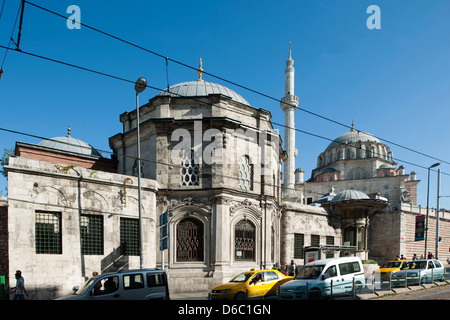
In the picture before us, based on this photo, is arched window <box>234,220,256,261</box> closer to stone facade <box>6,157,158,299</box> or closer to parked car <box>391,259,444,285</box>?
stone facade <box>6,157,158,299</box>

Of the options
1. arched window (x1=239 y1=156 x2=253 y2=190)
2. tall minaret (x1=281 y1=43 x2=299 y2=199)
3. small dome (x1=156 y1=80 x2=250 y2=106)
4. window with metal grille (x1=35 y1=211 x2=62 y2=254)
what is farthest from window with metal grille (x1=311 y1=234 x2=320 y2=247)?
window with metal grille (x1=35 y1=211 x2=62 y2=254)

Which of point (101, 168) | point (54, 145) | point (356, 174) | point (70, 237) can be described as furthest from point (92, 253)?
point (356, 174)

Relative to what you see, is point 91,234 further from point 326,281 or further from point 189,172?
point 326,281

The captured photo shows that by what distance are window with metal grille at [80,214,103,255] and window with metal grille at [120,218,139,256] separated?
1112 mm

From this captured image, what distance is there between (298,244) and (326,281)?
1600 centimetres

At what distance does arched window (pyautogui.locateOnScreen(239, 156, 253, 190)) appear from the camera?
76.7 feet

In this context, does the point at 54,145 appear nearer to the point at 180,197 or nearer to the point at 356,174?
the point at 180,197

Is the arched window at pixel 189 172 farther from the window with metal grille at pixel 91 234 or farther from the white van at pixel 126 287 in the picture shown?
the white van at pixel 126 287

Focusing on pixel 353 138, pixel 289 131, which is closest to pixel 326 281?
pixel 289 131

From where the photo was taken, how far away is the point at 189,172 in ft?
74.6

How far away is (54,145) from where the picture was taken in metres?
27.4

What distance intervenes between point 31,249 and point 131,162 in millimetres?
9231
